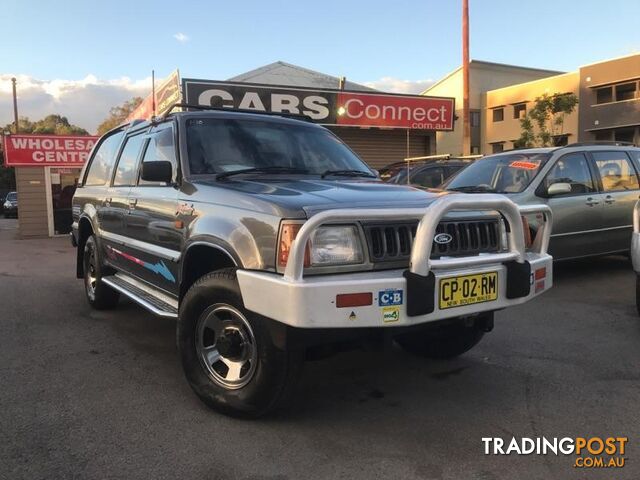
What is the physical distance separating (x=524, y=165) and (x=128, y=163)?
4.71 metres

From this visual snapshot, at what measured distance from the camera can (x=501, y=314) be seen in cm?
554

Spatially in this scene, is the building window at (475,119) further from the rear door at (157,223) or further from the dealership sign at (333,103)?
the rear door at (157,223)

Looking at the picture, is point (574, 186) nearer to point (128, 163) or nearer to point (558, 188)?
point (558, 188)

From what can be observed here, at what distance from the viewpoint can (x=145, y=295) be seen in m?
4.50

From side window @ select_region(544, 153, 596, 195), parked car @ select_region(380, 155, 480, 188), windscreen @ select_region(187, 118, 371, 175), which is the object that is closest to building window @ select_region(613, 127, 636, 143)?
parked car @ select_region(380, 155, 480, 188)

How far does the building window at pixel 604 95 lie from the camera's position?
3393 centimetres

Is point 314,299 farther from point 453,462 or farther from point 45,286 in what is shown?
point 45,286

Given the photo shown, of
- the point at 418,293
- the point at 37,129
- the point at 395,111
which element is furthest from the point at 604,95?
the point at 37,129

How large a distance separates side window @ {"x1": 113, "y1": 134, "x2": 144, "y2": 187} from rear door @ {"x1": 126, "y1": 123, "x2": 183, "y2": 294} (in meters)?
0.21

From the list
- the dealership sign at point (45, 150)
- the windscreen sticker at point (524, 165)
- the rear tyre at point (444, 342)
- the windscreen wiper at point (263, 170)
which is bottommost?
the rear tyre at point (444, 342)

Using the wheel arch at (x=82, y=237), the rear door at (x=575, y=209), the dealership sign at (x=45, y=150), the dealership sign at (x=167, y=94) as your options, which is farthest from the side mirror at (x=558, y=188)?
the dealership sign at (x=45, y=150)

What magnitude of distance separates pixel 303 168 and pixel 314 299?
1.77 m

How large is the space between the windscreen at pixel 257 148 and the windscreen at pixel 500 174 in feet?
9.69

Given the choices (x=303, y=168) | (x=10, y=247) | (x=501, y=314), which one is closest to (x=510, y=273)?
(x=303, y=168)
